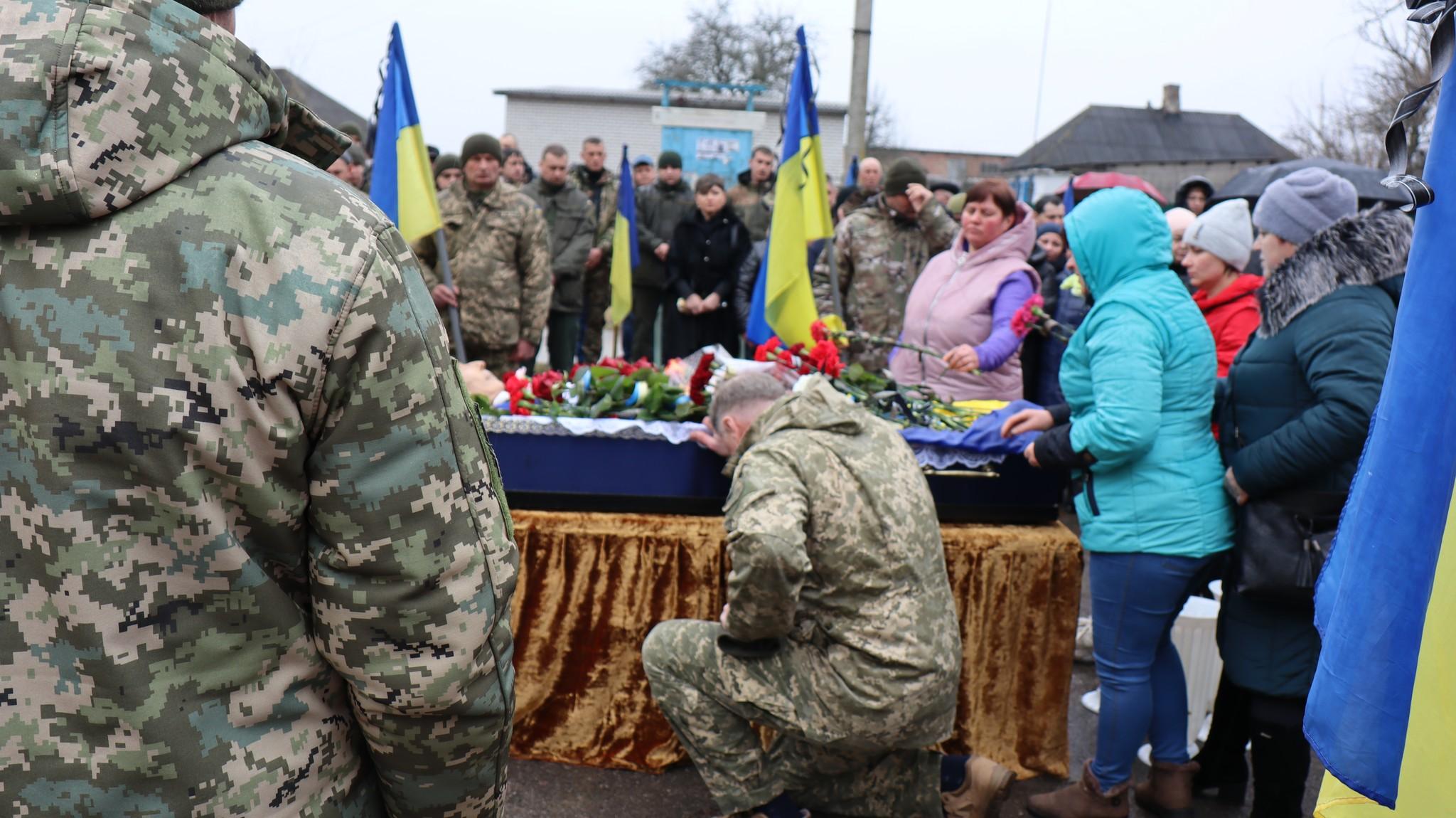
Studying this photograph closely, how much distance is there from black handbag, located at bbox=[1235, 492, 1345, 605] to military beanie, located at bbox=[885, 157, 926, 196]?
10.6ft

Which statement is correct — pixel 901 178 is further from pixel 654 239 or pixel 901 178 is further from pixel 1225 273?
pixel 654 239

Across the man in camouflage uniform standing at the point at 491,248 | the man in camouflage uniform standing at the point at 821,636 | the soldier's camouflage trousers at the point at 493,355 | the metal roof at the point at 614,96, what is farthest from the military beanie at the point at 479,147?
the metal roof at the point at 614,96

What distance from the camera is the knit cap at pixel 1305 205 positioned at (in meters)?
2.70

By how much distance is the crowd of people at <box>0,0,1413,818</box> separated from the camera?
1.12 metres

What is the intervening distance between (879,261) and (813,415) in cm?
313

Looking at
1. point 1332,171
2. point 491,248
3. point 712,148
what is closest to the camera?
point 1332,171

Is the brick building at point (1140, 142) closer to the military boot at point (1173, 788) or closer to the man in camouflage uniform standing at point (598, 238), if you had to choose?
the man in camouflage uniform standing at point (598, 238)

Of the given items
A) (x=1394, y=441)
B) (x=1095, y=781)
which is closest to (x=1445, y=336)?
(x=1394, y=441)

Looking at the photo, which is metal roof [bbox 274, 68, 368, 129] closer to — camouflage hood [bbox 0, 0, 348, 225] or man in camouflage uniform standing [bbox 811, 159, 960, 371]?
man in camouflage uniform standing [bbox 811, 159, 960, 371]

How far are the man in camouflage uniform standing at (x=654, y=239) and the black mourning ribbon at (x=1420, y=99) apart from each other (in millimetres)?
7247

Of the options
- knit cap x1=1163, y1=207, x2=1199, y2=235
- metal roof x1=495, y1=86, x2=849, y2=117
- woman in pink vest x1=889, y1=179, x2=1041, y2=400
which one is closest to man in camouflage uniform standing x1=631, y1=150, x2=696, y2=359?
woman in pink vest x1=889, y1=179, x2=1041, y2=400

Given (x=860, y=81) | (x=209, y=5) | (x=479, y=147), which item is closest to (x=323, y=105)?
(x=860, y=81)

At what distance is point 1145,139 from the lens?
29312mm

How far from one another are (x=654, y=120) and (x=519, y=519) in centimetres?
1867
